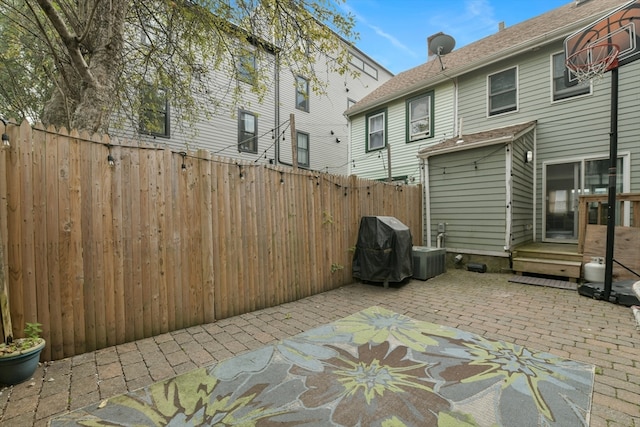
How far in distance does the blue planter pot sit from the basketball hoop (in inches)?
284

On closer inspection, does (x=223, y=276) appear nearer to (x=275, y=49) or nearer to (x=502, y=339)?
(x=502, y=339)

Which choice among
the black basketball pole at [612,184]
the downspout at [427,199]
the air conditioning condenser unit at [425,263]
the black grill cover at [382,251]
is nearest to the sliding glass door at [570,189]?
the black basketball pole at [612,184]

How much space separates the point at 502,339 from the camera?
9.71ft

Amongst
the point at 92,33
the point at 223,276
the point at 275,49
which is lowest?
the point at 223,276

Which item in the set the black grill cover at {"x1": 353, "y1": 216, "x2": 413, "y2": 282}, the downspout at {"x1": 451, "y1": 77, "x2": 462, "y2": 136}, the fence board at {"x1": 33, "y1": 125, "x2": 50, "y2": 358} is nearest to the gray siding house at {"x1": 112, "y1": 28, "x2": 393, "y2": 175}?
the downspout at {"x1": 451, "y1": 77, "x2": 462, "y2": 136}

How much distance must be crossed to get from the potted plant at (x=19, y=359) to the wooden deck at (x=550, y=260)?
735 centimetres

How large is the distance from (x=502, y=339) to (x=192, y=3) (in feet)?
21.2

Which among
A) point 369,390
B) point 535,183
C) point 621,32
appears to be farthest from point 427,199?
point 369,390

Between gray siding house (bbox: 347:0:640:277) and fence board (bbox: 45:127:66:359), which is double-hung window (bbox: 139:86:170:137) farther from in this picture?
gray siding house (bbox: 347:0:640:277)

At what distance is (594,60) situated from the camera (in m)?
4.22

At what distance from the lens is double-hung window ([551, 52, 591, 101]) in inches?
248

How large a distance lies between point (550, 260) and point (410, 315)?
3840mm

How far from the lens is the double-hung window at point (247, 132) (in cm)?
1019

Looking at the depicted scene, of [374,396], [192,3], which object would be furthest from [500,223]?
[192,3]
